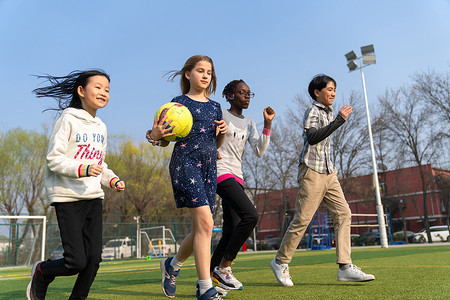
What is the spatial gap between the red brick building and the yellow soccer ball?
35.5m

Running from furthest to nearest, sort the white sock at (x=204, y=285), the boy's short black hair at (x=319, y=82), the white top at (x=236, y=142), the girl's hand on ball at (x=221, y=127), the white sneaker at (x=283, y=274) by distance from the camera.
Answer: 1. the boy's short black hair at (x=319, y=82)
2. the white top at (x=236, y=142)
3. the white sneaker at (x=283, y=274)
4. the girl's hand on ball at (x=221, y=127)
5. the white sock at (x=204, y=285)

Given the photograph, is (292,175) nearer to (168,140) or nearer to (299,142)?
(299,142)

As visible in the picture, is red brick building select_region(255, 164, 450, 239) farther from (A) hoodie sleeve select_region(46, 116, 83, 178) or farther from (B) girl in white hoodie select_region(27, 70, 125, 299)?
(A) hoodie sleeve select_region(46, 116, 83, 178)

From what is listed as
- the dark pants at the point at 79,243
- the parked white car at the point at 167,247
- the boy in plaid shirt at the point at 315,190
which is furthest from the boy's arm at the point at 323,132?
the parked white car at the point at 167,247

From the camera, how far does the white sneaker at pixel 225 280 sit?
4051mm

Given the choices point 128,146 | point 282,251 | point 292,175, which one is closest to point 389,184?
point 292,175

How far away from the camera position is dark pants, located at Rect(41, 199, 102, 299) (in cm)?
294

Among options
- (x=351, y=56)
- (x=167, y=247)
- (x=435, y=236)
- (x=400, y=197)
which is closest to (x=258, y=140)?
(x=167, y=247)

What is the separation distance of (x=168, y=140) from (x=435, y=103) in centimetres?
3489

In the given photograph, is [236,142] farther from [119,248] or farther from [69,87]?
[119,248]

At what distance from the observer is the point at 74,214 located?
3.00m

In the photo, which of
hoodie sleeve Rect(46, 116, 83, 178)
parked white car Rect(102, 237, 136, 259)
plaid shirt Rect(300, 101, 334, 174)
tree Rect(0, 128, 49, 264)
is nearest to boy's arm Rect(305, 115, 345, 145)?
plaid shirt Rect(300, 101, 334, 174)

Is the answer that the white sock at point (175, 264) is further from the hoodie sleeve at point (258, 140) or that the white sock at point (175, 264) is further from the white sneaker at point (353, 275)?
the white sneaker at point (353, 275)

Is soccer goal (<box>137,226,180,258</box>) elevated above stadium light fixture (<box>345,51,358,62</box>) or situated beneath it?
situated beneath
